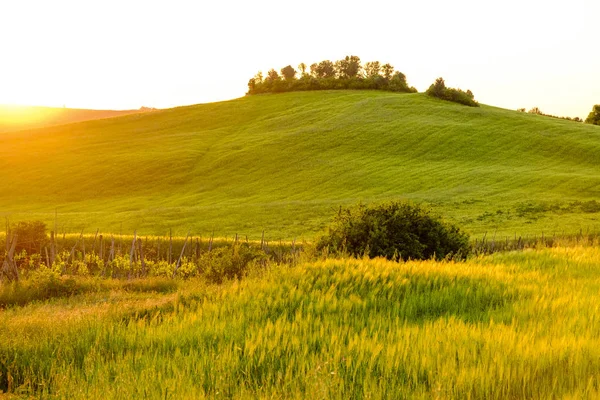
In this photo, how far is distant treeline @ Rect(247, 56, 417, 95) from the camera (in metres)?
123

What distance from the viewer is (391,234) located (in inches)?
574

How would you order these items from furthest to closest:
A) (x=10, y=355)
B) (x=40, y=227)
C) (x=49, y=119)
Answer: (x=49, y=119), (x=40, y=227), (x=10, y=355)

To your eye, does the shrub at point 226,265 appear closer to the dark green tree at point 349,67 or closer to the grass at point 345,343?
the grass at point 345,343

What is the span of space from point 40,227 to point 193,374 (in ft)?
82.6

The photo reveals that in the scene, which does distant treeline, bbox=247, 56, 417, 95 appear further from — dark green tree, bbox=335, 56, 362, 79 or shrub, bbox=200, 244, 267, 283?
shrub, bbox=200, 244, 267, 283

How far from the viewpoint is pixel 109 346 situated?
6.58 meters

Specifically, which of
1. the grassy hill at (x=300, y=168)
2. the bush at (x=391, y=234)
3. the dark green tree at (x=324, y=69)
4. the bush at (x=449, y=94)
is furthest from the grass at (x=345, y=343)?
the dark green tree at (x=324, y=69)

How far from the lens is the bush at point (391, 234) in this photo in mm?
14305

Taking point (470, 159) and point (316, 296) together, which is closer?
point (316, 296)

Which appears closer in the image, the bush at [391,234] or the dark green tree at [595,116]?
the bush at [391,234]

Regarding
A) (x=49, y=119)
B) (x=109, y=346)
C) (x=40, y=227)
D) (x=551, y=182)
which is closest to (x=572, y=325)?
(x=109, y=346)

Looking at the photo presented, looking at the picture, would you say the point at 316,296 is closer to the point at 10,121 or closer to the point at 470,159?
the point at 470,159

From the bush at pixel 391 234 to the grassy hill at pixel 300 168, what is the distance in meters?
24.3

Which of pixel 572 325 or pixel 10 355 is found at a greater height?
pixel 572 325
